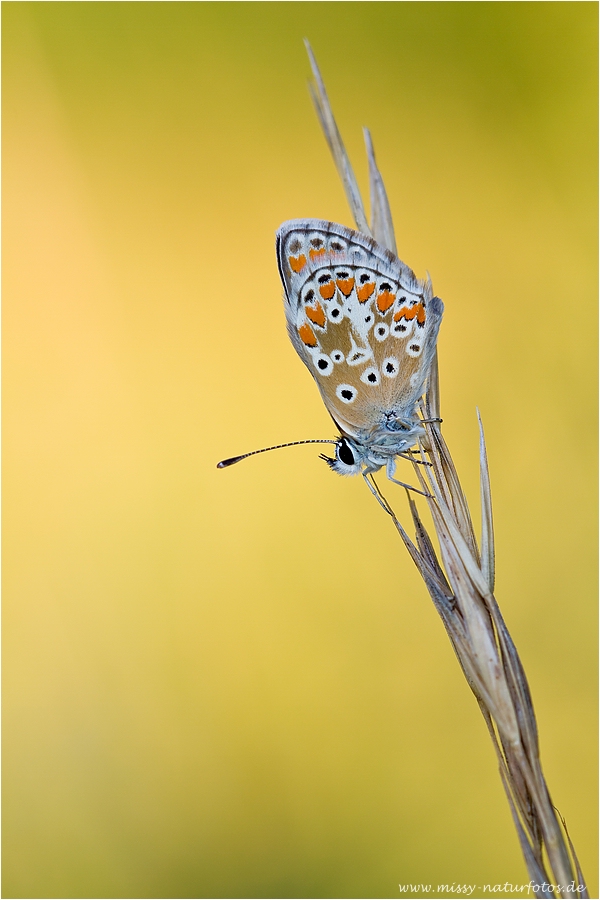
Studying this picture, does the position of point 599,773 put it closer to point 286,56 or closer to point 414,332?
point 414,332

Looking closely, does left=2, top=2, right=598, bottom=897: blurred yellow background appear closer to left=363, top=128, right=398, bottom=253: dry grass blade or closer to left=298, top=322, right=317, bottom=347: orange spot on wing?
left=298, top=322, right=317, bottom=347: orange spot on wing

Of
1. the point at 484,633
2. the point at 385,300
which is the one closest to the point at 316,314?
the point at 385,300

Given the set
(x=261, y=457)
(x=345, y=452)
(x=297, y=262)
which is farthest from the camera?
(x=261, y=457)

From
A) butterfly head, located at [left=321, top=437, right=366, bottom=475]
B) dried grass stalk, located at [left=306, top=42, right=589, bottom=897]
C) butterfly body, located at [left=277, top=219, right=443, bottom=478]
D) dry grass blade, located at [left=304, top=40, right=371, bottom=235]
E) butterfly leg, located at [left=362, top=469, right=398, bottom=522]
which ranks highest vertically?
dry grass blade, located at [left=304, top=40, right=371, bottom=235]

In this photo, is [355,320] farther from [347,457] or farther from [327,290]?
[347,457]

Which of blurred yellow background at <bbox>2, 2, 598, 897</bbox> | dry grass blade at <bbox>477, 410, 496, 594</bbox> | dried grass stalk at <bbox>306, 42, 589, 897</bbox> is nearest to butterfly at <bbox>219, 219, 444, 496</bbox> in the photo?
dried grass stalk at <bbox>306, 42, 589, 897</bbox>

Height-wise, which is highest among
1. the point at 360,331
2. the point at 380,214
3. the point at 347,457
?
the point at 380,214
